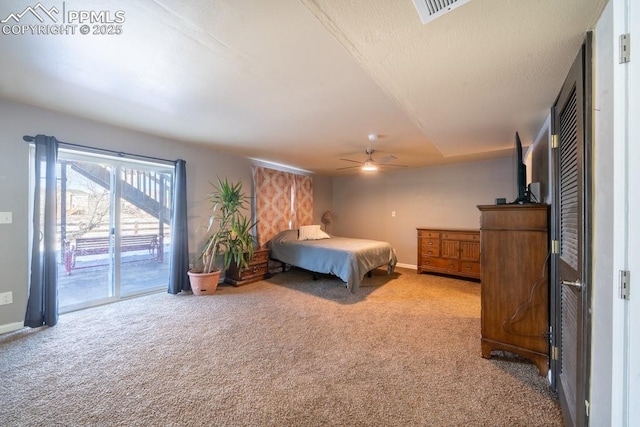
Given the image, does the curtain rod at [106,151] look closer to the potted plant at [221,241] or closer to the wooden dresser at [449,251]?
the potted plant at [221,241]

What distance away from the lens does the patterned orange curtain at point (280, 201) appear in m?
4.87

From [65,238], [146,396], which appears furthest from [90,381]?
[65,238]

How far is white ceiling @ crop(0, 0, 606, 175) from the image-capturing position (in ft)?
4.00

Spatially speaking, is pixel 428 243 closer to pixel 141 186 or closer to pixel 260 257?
pixel 260 257

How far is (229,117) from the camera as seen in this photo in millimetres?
2654

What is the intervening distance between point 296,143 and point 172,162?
6.10 ft

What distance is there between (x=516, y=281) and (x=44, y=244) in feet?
15.0

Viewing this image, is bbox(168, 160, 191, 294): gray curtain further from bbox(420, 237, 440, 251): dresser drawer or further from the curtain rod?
bbox(420, 237, 440, 251): dresser drawer

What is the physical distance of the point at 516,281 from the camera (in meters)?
1.96

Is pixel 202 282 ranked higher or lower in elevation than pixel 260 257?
lower

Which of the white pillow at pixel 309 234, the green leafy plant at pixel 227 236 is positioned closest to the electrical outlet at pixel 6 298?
the green leafy plant at pixel 227 236

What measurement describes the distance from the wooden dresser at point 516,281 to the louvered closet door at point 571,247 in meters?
0.17
